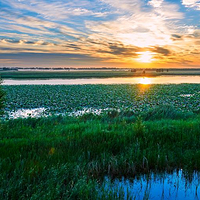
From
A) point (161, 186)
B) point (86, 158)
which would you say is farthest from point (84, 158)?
point (161, 186)

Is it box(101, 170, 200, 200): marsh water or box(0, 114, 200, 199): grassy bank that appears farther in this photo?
box(101, 170, 200, 200): marsh water

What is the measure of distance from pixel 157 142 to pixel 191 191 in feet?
7.78

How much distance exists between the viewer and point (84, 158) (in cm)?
580

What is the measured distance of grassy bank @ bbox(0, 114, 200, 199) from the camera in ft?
13.7

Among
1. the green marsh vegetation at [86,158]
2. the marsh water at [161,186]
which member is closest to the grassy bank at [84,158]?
the green marsh vegetation at [86,158]

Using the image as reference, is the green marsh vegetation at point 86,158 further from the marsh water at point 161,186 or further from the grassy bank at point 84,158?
the marsh water at point 161,186

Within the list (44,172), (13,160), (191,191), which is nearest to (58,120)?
(13,160)

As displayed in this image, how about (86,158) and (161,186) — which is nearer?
(161,186)

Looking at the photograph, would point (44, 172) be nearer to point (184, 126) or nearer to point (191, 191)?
point (191, 191)

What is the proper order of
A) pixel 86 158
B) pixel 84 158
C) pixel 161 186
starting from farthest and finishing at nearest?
1. pixel 86 158
2. pixel 84 158
3. pixel 161 186

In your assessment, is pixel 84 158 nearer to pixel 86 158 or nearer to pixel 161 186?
pixel 86 158

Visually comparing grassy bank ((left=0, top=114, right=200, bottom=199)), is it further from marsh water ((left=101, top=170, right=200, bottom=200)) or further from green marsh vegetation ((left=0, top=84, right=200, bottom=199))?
marsh water ((left=101, top=170, right=200, bottom=200))

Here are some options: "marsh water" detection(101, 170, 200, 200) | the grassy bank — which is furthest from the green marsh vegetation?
"marsh water" detection(101, 170, 200, 200)

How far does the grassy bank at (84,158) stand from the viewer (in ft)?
13.7
